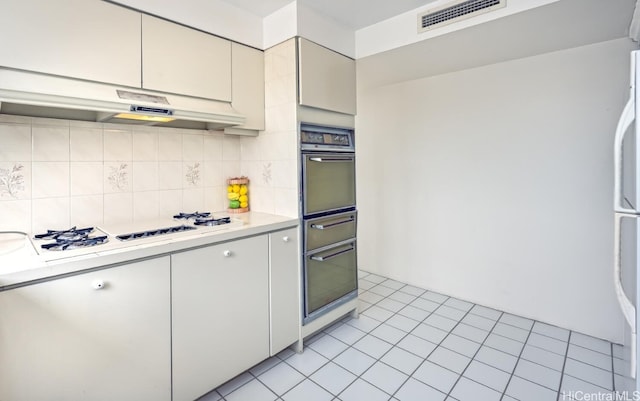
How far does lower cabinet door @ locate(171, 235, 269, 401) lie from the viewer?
5.19 ft

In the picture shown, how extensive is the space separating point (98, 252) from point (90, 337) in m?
0.34

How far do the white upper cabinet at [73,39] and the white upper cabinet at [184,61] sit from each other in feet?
0.21

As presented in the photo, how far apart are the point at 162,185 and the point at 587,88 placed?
310 centimetres

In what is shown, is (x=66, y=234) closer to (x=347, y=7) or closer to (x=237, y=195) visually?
(x=237, y=195)

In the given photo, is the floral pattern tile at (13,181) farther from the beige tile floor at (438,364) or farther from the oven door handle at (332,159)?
the oven door handle at (332,159)

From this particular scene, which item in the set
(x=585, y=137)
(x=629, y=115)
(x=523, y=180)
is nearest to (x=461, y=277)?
(x=523, y=180)

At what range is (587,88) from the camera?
230 centimetres

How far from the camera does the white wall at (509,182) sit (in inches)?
90.7

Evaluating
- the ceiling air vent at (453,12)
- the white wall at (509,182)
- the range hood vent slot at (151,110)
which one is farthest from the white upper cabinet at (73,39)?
the white wall at (509,182)

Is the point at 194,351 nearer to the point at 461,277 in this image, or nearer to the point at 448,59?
the point at 461,277

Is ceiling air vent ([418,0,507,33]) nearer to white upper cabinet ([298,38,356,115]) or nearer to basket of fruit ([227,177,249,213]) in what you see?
white upper cabinet ([298,38,356,115])

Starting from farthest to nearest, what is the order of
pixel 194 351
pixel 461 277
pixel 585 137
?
pixel 461 277
pixel 585 137
pixel 194 351

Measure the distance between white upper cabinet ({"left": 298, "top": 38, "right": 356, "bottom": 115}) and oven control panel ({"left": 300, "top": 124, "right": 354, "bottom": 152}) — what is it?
0.50ft

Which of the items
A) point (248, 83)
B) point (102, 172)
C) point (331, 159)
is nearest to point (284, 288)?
point (331, 159)
